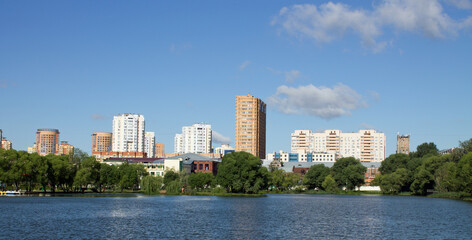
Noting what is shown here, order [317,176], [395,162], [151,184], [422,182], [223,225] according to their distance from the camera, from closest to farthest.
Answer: [223,225], [151,184], [422,182], [395,162], [317,176]

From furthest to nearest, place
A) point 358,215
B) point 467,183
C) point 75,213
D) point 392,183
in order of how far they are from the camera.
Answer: point 392,183 < point 467,183 < point 358,215 < point 75,213

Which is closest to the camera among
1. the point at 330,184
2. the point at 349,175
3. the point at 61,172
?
the point at 61,172

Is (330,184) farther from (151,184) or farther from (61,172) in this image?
(61,172)

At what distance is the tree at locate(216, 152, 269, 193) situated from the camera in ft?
459

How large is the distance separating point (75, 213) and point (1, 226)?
738 inches

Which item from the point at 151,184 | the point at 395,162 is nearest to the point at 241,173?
the point at 151,184

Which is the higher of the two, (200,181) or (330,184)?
(200,181)

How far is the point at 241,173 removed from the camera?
13988cm

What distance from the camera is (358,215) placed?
82750 millimetres

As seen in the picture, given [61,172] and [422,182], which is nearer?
[61,172]

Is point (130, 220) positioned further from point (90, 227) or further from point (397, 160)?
point (397, 160)

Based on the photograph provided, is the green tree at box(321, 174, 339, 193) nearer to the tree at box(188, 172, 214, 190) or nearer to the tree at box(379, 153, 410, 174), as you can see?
the tree at box(379, 153, 410, 174)

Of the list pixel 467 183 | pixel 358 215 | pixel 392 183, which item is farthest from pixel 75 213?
pixel 392 183

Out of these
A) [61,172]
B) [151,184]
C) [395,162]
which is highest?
[395,162]
